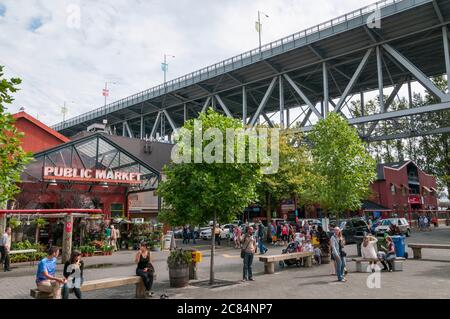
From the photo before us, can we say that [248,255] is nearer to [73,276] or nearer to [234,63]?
[73,276]

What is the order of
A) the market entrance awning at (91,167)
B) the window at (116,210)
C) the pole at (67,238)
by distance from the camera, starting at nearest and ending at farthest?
the pole at (67,238)
the market entrance awning at (91,167)
the window at (116,210)

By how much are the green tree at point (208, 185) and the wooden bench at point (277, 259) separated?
2.65m

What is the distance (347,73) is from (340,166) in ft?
117

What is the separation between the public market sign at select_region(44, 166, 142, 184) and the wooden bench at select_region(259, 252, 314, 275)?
51.5 feet

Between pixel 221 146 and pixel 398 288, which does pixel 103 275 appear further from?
pixel 398 288

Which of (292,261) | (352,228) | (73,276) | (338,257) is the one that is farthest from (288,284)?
(352,228)

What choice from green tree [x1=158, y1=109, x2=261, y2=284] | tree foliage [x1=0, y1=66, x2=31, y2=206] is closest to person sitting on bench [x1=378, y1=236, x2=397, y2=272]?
green tree [x1=158, y1=109, x2=261, y2=284]

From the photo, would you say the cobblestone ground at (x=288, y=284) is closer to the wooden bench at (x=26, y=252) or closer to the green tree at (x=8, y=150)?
the wooden bench at (x=26, y=252)

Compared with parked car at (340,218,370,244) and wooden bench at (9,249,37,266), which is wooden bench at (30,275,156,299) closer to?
wooden bench at (9,249,37,266)

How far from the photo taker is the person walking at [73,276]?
916 centimetres

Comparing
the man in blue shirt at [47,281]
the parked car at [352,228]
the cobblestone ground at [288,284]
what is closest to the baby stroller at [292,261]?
the cobblestone ground at [288,284]

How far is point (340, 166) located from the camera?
67.4ft

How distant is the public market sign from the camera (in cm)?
2434
